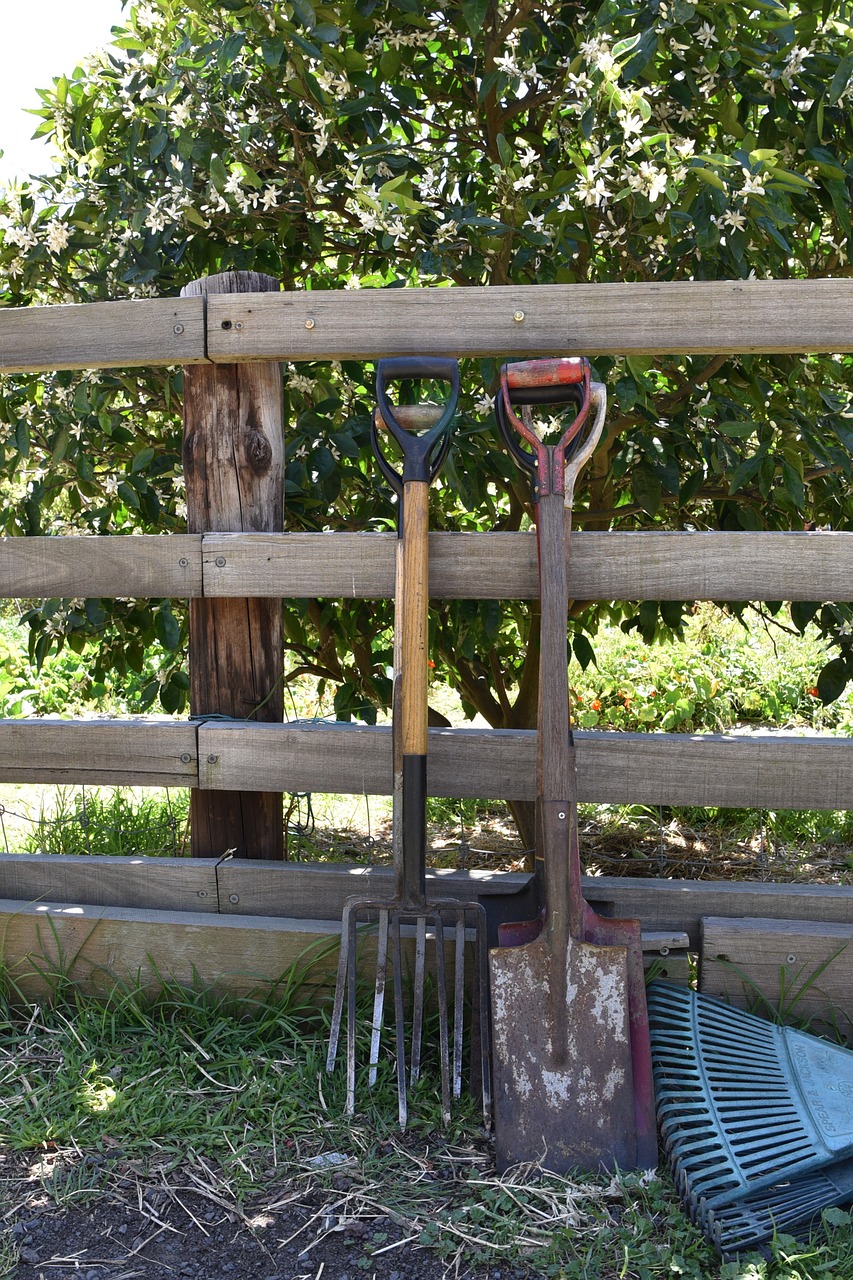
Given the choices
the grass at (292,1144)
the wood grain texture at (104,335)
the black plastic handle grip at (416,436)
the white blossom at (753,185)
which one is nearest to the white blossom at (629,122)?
the white blossom at (753,185)

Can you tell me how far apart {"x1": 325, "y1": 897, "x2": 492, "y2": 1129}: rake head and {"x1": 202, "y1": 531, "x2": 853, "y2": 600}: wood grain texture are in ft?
2.25

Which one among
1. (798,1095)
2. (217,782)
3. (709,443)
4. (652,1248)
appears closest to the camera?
(652,1248)

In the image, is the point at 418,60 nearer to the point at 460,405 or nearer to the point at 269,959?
the point at 460,405

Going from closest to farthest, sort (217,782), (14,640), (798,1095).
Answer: (798,1095)
(217,782)
(14,640)

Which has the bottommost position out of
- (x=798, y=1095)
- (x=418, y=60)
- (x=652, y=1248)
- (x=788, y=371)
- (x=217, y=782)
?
(x=652, y=1248)

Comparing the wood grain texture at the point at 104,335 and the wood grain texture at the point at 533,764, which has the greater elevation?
the wood grain texture at the point at 104,335

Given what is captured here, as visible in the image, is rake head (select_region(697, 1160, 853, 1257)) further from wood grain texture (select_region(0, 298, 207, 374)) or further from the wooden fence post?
wood grain texture (select_region(0, 298, 207, 374))

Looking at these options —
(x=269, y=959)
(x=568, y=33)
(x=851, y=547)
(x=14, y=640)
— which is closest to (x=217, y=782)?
(x=269, y=959)

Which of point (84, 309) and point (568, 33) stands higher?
point (568, 33)

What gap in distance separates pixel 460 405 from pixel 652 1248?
6.50 ft

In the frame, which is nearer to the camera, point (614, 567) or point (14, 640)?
point (614, 567)

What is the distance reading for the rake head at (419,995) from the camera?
201 centimetres

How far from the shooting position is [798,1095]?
1872 mm

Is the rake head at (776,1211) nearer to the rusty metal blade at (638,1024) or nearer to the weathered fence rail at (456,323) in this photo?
the rusty metal blade at (638,1024)
